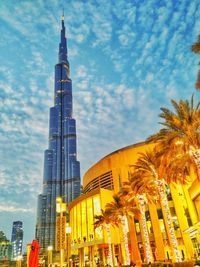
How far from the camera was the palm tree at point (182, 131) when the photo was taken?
2005 centimetres

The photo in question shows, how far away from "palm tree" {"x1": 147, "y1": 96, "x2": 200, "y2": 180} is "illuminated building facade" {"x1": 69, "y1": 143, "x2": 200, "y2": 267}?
10.8 meters

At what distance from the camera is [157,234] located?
43469mm

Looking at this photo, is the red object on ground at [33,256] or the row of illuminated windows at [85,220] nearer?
the red object on ground at [33,256]

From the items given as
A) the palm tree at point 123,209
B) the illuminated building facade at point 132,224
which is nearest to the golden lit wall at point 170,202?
the illuminated building facade at point 132,224

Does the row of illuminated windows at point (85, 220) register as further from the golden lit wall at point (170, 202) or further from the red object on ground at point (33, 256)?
the red object on ground at point (33, 256)

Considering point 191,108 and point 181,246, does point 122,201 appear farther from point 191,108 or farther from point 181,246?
point 191,108

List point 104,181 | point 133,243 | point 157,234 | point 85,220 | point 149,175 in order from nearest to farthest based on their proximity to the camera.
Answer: point 149,175 → point 157,234 → point 133,243 → point 85,220 → point 104,181

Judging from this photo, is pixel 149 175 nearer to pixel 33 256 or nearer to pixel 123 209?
pixel 123 209

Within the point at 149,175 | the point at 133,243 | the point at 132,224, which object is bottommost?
the point at 133,243

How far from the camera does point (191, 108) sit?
20359 mm

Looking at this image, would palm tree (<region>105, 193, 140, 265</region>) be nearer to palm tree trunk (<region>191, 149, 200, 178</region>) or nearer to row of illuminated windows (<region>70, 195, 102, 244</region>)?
row of illuminated windows (<region>70, 195, 102, 244</region>)

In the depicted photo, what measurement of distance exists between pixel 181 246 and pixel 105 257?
1659 centimetres

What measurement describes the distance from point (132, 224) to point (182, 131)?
33.5 metres

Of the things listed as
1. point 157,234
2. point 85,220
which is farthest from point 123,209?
point 85,220
